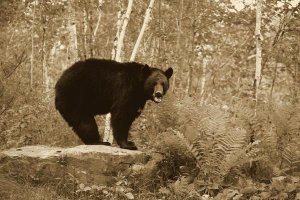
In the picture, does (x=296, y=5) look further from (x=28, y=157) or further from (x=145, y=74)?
(x=28, y=157)

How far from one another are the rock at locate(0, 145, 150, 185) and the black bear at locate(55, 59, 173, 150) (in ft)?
3.38

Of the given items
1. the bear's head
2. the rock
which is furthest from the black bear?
the rock

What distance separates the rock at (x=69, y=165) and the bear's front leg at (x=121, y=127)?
3.15ft

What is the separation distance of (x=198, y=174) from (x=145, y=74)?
2.23 m

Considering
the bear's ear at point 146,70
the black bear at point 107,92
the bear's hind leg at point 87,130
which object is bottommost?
the bear's hind leg at point 87,130

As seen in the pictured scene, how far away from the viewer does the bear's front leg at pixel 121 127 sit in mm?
8219

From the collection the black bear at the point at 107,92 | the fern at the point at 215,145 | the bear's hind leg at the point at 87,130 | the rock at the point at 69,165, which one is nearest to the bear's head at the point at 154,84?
the black bear at the point at 107,92

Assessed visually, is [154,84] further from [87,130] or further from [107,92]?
[87,130]

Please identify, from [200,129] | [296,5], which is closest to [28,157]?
[200,129]

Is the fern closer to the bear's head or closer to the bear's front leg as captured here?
the bear's head

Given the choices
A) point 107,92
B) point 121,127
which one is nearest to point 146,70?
point 107,92

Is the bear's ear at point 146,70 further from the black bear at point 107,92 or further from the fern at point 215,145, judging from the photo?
the fern at point 215,145

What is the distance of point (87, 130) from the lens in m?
8.59

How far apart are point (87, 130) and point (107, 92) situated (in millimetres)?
815
